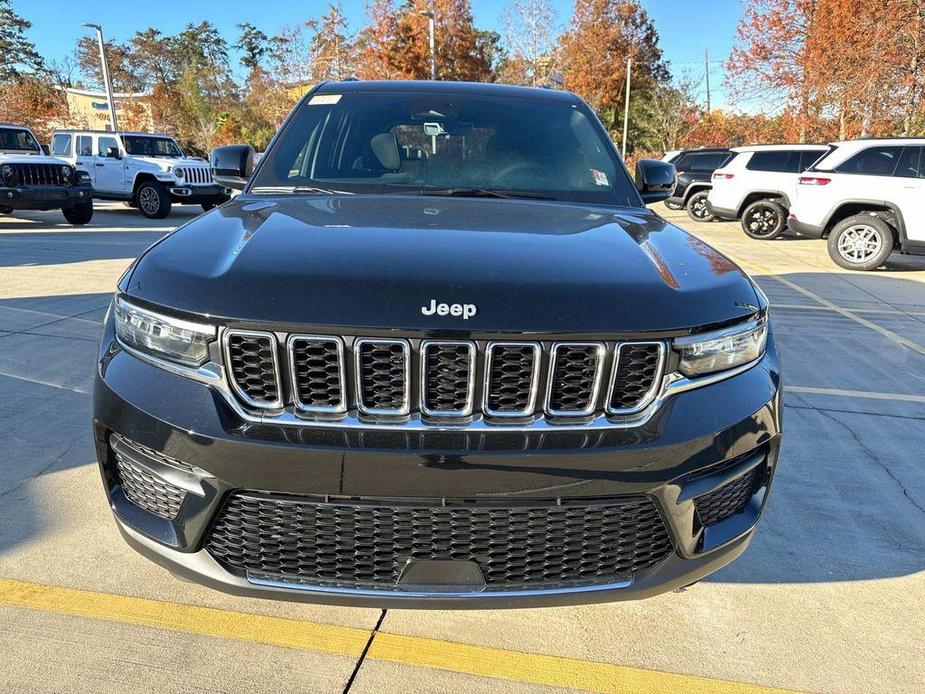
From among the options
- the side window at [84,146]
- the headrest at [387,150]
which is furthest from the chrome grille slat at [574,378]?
the side window at [84,146]

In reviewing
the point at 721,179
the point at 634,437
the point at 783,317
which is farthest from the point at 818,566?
the point at 721,179

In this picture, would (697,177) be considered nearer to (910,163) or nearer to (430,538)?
(910,163)

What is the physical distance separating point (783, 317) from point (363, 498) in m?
6.25

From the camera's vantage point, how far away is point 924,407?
14.4 feet

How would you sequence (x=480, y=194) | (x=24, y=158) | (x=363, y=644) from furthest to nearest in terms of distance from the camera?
(x=24, y=158)
(x=480, y=194)
(x=363, y=644)

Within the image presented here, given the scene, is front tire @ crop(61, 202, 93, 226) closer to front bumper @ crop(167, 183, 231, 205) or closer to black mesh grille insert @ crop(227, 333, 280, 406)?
front bumper @ crop(167, 183, 231, 205)

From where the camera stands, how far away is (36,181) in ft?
41.3

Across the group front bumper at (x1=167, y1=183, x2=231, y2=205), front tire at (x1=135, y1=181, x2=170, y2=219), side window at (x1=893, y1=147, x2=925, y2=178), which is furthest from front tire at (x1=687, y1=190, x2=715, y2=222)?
front tire at (x1=135, y1=181, x2=170, y2=219)

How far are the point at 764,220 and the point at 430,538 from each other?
13.8 metres

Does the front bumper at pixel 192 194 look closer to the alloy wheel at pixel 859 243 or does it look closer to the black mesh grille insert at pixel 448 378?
the alloy wheel at pixel 859 243

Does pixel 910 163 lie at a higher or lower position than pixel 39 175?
higher

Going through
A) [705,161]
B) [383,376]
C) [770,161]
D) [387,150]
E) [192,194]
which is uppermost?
[387,150]

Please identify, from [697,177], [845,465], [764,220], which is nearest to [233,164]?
[845,465]

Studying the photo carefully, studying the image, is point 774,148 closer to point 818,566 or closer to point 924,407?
point 924,407
